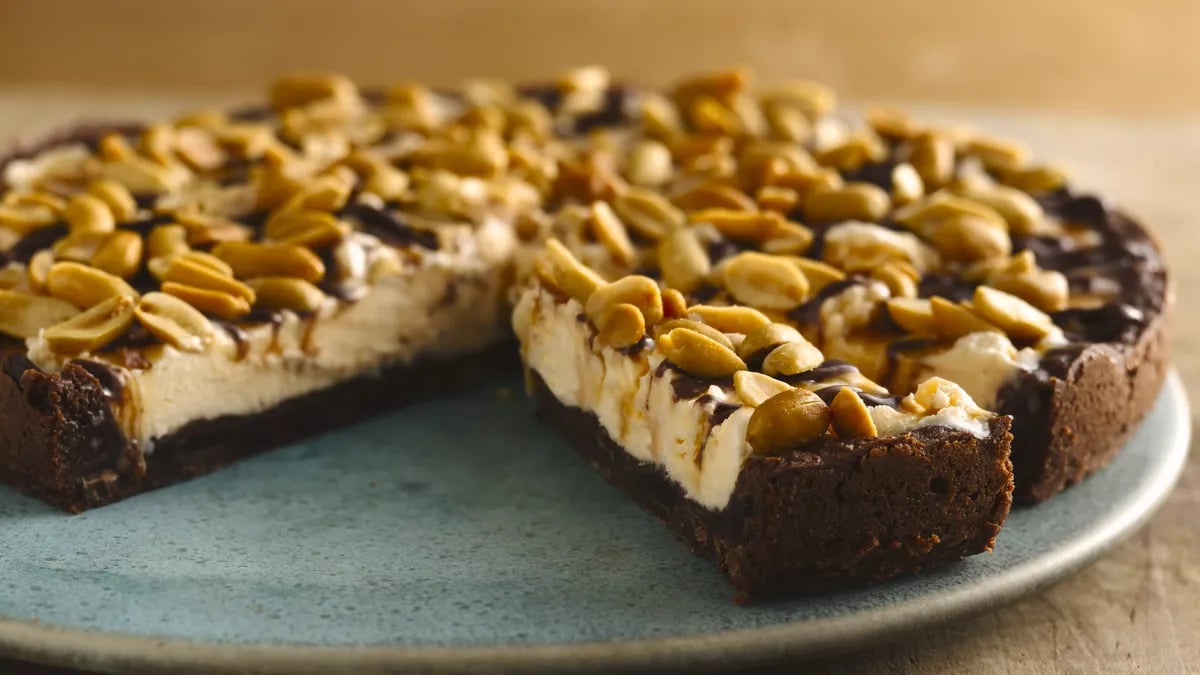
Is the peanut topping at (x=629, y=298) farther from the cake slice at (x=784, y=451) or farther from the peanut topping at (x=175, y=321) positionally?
the peanut topping at (x=175, y=321)

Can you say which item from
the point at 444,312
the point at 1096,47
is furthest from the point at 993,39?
the point at 444,312

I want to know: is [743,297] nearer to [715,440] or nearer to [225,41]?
[715,440]

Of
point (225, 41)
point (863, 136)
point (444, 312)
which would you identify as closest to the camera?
point (444, 312)

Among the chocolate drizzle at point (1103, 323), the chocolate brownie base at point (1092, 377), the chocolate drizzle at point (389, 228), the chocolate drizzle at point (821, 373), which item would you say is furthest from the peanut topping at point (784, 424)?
the chocolate drizzle at point (389, 228)

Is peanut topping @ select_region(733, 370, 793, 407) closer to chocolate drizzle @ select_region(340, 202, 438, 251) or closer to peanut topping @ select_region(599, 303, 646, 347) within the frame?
peanut topping @ select_region(599, 303, 646, 347)

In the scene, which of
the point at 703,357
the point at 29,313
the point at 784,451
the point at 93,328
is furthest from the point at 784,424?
the point at 29,313

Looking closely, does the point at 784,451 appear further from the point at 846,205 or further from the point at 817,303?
the point at 846,205
